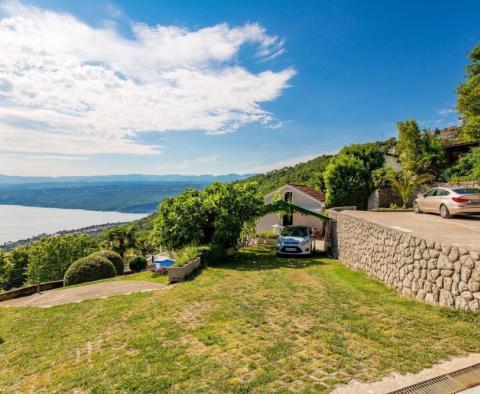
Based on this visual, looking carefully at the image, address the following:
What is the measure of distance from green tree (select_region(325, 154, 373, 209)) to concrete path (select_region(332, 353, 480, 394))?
80.2 ft

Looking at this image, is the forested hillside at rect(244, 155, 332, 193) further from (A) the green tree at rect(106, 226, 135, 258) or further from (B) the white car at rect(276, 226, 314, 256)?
(B) the white car at rect(276, 226, 314, 256)

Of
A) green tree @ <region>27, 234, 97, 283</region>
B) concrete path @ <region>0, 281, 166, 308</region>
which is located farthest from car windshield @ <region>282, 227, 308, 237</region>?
green tree @ <region>27, 234, 97, 283</region>

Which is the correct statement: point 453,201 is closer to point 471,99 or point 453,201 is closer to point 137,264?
point 471,99

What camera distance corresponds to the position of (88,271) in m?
19.0

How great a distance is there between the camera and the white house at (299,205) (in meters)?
33.2

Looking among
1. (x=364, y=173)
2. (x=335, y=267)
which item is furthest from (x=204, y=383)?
(x=364, y=173)

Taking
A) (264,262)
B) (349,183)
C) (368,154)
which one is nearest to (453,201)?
(264,262)

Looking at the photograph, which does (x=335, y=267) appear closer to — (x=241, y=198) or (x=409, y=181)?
(x=241, y=198)

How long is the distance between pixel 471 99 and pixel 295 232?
2225 centimetres

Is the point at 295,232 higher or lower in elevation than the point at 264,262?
higher

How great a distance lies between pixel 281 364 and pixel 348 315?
264cm

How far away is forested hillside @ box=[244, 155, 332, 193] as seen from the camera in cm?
5212

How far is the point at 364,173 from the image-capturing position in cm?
2784

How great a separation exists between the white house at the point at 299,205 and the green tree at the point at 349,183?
504 cm
